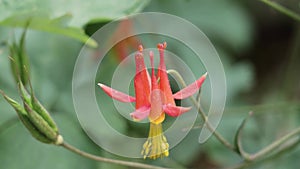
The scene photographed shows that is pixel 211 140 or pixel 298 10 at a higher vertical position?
pixel 298 10

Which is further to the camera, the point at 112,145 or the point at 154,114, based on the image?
the point at 112,145

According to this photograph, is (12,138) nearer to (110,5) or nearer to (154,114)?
(110,5)

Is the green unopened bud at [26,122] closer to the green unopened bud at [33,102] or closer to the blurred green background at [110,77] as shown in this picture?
the green unopened bud at [33,102]

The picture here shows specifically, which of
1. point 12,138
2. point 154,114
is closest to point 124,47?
point 12,138

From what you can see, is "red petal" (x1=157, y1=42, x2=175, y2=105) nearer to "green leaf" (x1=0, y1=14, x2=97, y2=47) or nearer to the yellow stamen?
the yellow stamen

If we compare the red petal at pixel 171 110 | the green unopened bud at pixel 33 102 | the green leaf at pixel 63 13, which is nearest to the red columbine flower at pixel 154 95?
the red petal at pixel 171 110

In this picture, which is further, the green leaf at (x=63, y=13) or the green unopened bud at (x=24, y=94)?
the green leaf at (x=63, y=13)

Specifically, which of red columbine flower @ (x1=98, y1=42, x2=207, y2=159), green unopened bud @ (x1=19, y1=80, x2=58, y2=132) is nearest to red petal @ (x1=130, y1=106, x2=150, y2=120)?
red columbine flower @ (x1=98, y1=42, x2=207, y2=159)
